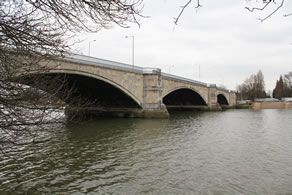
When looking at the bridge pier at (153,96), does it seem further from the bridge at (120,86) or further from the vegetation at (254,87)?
the vegetation at (254,87)

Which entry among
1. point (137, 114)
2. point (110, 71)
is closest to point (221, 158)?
point (110, 71)

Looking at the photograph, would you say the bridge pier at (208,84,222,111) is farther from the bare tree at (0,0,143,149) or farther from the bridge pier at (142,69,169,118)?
the bare tree at (0,0,143,149)

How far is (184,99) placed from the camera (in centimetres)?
4416

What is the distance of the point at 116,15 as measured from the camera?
324cm

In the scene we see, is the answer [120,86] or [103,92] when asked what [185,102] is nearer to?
[103,92]

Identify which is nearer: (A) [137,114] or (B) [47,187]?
(B) [47,187]

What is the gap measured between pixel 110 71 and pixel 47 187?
15051mm

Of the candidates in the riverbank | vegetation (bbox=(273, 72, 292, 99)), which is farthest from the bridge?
vegetation (bbox=(273, 72, 292, 99))

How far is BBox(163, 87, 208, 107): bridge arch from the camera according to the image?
3969 cm

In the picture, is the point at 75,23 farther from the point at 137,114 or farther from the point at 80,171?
the point at 137,114

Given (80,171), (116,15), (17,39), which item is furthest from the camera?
(80,171)

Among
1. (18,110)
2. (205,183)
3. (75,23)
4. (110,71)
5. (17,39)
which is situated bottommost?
(205,183)

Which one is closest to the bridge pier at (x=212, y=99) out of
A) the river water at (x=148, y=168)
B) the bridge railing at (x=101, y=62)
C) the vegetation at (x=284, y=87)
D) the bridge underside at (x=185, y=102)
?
the bridge underside at (x=185, y=102)

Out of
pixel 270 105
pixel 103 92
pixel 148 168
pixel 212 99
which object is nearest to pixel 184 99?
pixel 212 99
